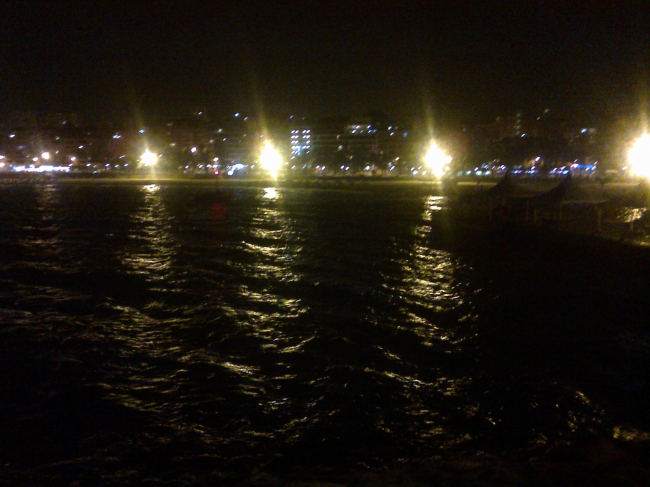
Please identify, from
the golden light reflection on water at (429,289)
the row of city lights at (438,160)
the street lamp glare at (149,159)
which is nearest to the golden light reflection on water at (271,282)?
the golden light reflection on water at (429,289)

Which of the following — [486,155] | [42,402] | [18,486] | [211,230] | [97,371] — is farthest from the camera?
[486,155]

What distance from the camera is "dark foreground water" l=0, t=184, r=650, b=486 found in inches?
183

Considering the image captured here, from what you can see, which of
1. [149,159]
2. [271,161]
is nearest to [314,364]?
[271,161]

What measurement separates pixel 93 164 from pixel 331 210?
9069cm

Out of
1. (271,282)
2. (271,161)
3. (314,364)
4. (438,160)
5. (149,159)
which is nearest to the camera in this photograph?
(314,364)

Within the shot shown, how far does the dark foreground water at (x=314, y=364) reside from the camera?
4.66 m

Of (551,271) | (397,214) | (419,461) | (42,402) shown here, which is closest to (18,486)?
(42,402)

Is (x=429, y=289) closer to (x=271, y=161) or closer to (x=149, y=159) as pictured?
(x=271, y=161)

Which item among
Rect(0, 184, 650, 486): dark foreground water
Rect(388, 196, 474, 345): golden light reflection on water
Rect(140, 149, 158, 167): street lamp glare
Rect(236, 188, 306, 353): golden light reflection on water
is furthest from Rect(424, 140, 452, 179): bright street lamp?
Rect(0, 184, 650, 486): dark foreground water

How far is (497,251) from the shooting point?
16500 millimetres

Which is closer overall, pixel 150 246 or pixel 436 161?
pixel 150 246

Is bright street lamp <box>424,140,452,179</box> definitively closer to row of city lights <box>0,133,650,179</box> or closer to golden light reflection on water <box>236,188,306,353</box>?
row of city lights <box>0,133,650,179</box>

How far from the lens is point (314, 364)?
22.6 feet

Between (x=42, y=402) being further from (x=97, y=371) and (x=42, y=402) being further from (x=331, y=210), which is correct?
(x=331, y=210)
